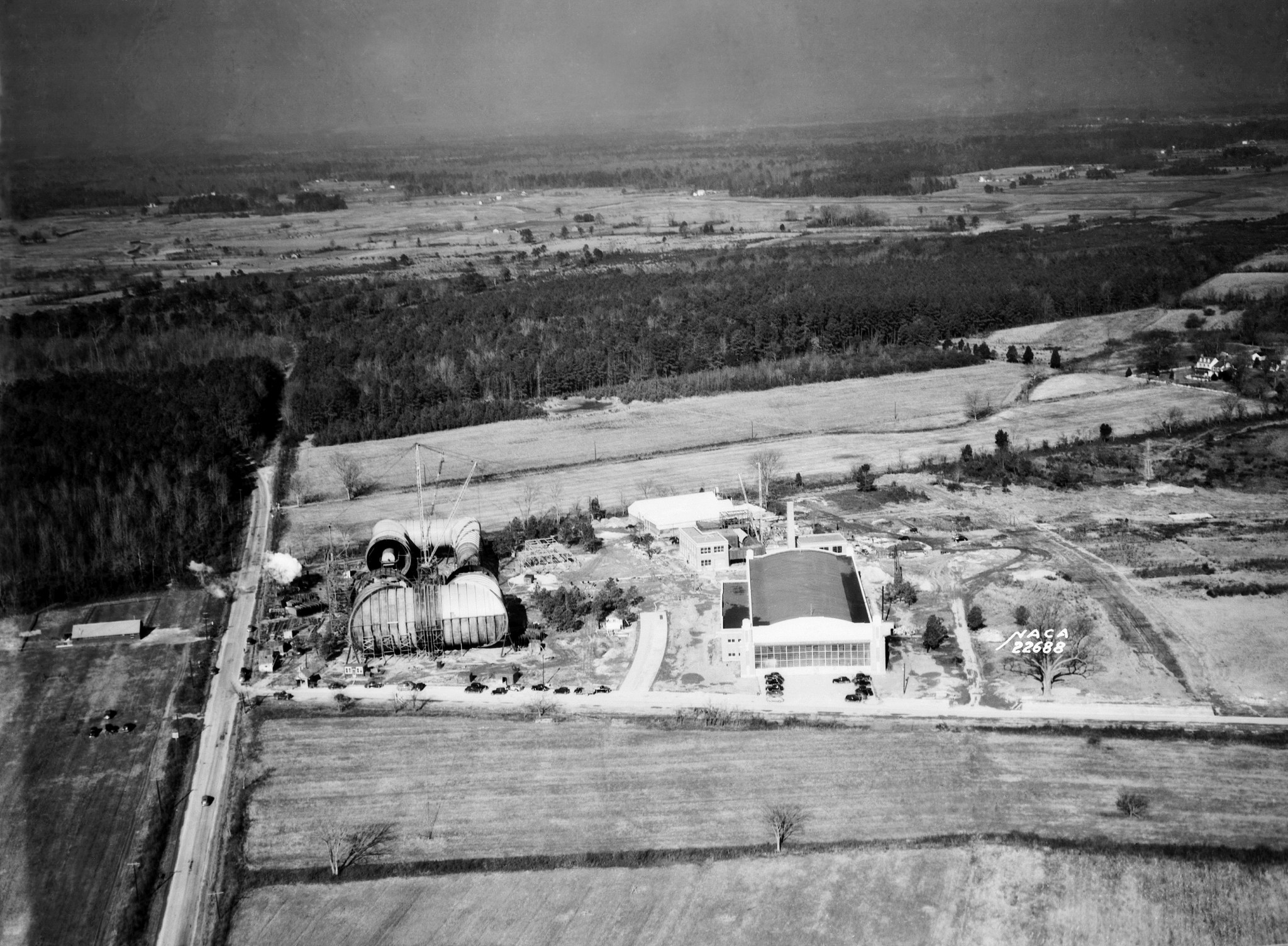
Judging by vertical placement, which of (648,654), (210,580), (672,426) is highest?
(672,426)

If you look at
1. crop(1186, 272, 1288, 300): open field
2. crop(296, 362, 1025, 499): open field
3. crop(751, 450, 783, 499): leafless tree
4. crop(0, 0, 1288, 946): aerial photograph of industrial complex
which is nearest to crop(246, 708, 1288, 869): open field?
crop(0, 0, 1288, 946): aerial photograph of industrial complex

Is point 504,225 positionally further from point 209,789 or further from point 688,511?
point 209,789

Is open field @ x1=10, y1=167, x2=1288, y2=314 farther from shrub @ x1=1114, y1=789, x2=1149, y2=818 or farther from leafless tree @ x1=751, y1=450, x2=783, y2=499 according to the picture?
shrub @ x1=1114, y1=789, x2=1149, y2=818

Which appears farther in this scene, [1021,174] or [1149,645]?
[1021,174]

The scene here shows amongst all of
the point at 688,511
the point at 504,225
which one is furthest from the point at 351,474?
the point at 504,225

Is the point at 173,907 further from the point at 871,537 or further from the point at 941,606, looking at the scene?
the point at 871,537

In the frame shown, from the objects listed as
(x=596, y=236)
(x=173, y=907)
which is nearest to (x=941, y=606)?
(x=173, y=907)
